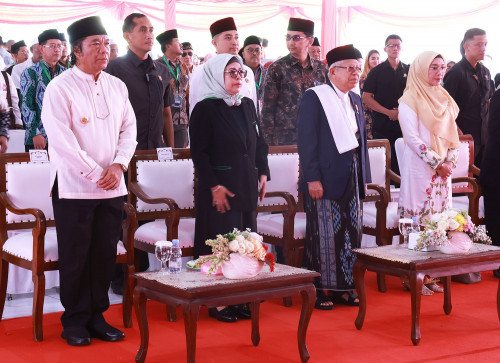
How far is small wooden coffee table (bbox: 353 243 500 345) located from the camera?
12.4ft

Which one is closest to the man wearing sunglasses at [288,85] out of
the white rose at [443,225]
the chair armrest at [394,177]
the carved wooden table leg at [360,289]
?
the chair armrest at [394,177]

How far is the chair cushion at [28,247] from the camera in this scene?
3.88 m

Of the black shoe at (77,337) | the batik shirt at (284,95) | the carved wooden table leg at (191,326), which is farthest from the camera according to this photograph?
the batik shirt at (284,95)

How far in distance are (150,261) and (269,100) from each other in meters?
1.49

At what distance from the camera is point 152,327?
410 cm

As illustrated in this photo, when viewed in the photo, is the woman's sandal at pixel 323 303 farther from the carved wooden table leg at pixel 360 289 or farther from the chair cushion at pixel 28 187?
the chair cushion at pixel 28 187

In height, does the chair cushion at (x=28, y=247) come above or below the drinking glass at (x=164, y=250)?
below

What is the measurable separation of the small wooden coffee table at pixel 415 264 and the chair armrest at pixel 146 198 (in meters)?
1.09

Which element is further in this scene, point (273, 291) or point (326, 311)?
point (326, 311)

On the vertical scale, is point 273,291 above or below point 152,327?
above

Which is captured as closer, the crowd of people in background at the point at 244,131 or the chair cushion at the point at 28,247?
the crowd of people in background at the point at 244,131

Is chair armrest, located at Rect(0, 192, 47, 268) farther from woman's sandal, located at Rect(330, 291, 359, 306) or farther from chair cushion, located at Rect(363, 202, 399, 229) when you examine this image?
chair cushion, located at Rect(363, 202, 399, 229)

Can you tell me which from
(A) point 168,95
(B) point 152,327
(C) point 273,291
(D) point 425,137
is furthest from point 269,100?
(C) point 273,291

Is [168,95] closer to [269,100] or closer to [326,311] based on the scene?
[269,100]
